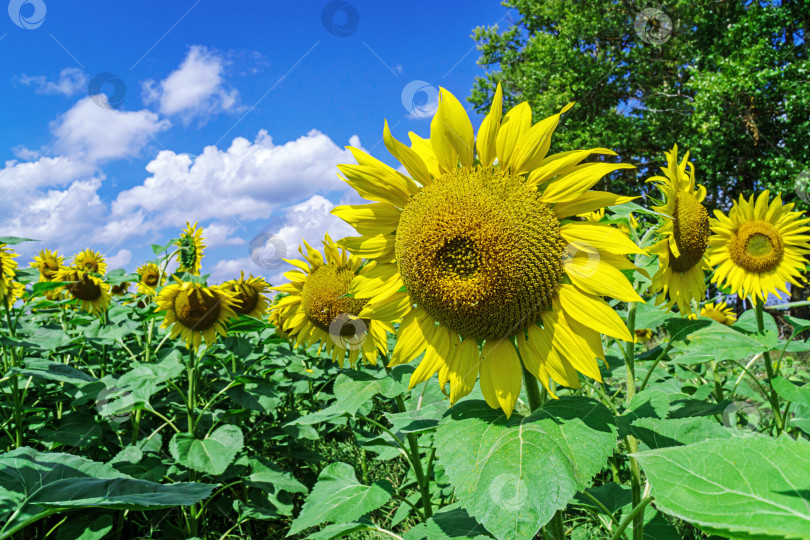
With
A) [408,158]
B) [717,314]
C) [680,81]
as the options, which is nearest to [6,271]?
[408,158]

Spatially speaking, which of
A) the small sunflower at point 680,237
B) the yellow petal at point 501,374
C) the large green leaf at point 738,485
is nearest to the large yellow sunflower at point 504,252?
the yellow petal at point 501,374

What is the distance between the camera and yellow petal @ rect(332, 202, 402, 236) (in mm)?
1673

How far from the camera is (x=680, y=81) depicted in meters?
19.1

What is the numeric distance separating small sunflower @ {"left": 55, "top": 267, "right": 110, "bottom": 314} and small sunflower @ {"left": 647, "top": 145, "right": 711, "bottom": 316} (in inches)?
224

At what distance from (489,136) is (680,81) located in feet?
70.9

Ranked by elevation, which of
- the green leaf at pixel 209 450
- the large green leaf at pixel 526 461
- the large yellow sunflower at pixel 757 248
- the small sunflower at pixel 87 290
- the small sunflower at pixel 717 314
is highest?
the small sunflower at pixel 87 290

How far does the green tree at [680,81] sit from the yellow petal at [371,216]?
11.3m

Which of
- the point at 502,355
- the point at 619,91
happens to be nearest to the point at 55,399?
the point at 502,355

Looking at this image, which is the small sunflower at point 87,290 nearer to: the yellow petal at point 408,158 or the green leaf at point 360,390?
the green leaf at point 360,390

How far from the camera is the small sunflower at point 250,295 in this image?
4719mm

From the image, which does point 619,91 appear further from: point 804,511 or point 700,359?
point 804,511

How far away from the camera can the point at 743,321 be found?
3.28 metres

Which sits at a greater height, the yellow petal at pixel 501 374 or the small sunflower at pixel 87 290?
the small sunflower at pixel 87 290

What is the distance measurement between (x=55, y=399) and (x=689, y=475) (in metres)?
4.83
